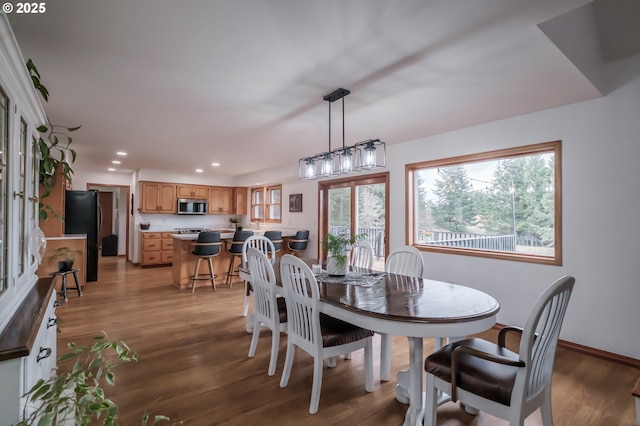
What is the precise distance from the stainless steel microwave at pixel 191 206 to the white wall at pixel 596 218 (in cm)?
673

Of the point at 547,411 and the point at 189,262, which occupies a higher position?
the point at 189,262

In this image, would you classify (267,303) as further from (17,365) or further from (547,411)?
(547,411)

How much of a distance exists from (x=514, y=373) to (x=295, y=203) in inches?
217

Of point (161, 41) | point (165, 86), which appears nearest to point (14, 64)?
point (161, 41)

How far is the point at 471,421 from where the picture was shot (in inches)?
77.6

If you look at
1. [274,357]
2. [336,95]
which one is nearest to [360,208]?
[336,95]

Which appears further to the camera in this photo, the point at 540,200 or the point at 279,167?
the point at 279,167

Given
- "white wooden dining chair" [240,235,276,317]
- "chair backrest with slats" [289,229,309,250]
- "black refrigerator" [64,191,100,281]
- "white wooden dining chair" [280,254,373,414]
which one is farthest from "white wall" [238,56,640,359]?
"black refrigerator" [64,191,100,281]

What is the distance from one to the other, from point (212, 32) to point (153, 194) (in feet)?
21.6

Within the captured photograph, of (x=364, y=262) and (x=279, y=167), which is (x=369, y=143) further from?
(x=279, y=167)

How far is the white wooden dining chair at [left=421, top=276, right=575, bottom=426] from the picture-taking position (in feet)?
4.64

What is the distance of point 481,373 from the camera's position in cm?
159

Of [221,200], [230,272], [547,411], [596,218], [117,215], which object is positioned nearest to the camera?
[547,411]

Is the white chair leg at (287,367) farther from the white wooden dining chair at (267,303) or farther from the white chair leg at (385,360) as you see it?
the white chair leg at (385,360)
